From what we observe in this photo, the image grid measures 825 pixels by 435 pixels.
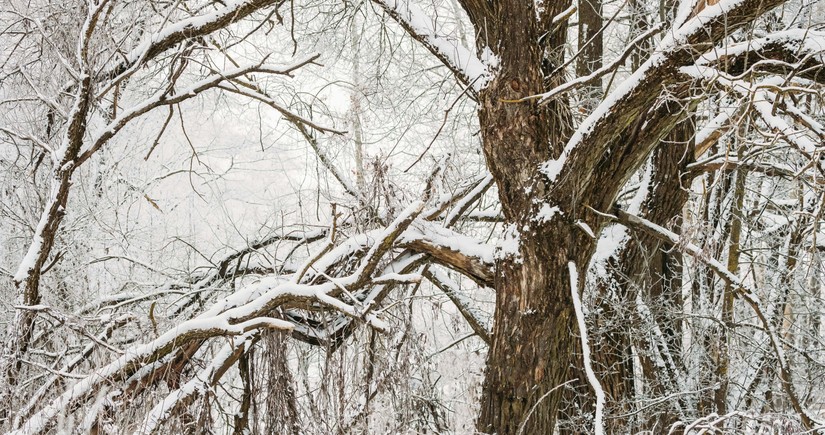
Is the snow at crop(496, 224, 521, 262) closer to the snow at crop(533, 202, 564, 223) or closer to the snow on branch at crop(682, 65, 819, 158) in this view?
the snow at crop(533, 202, 564, 223)

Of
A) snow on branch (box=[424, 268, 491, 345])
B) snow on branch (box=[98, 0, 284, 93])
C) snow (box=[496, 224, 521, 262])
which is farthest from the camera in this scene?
snow on branch (box=[424, 268, 491, 345])

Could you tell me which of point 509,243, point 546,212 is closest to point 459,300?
point 509,243

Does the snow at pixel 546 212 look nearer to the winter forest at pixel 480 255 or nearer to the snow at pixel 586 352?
the winter forest at pixel 480 255

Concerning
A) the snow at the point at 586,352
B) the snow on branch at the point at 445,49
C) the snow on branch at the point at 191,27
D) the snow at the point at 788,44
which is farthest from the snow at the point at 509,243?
the snow on branch at the point at 191,27

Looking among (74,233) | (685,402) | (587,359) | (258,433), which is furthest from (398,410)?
(74,233)

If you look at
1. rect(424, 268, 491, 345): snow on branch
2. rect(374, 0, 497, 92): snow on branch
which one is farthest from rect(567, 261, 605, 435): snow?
rect(424, 268, 491, 345): snow on branch

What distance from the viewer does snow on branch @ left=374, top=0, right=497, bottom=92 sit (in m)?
4.16

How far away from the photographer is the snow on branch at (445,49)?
416 cm

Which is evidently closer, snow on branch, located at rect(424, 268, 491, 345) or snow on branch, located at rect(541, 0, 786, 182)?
snow on branch, located at rect(541, 0, 786, 182)

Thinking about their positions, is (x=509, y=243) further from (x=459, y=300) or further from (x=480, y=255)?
(x=459, y=300)

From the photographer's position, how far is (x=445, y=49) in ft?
14.0

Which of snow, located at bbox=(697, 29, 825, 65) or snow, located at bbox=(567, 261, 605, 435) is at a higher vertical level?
snow, located at bbox=(697, 29, 825, 65)

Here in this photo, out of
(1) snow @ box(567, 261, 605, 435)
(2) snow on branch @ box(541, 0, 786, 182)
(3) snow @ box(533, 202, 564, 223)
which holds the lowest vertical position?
(1) snow @ box(567, 261, 605, 435)

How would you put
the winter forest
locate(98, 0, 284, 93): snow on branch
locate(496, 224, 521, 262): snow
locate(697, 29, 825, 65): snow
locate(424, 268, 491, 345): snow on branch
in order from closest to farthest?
1. locate(697, 29, 825, 65): snow
2. the winter forest
3. locate(496, 224, 521, 262): snow
4. locate(98, 0, 284, 93): snow on branch
5. locate(424, 268, 491, 345): snow on branch
